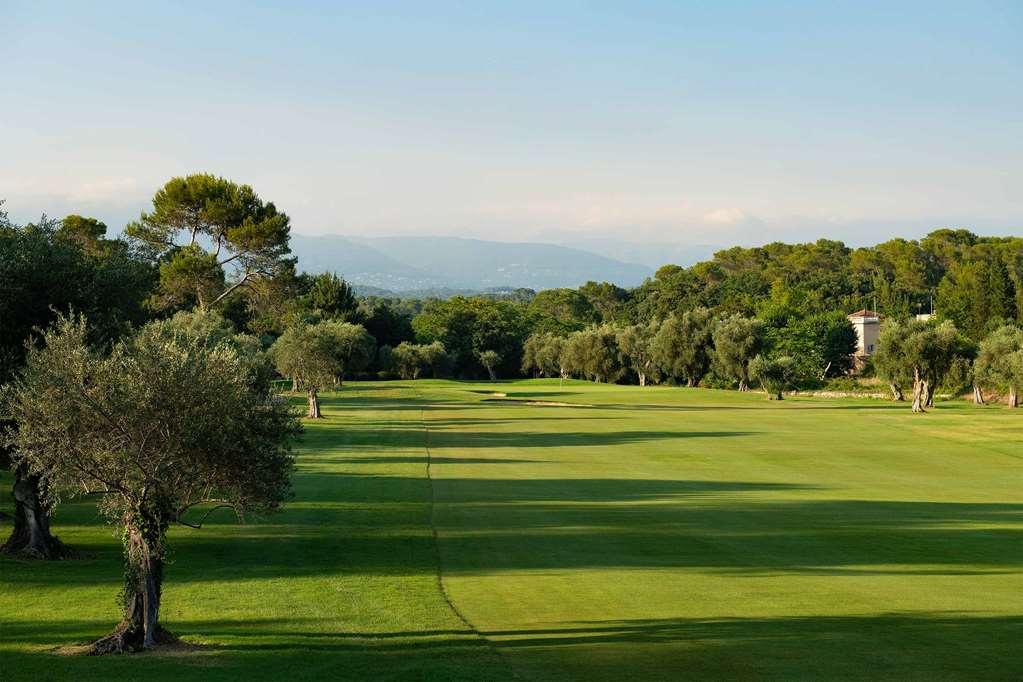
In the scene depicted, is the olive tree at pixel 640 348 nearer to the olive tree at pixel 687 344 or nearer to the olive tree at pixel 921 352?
the olive tree at pixel 687 344

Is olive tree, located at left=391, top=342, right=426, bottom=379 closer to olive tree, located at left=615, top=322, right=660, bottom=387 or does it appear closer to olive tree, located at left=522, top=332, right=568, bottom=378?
olive tree, located at left=522, top=332, right=568, bottom=378

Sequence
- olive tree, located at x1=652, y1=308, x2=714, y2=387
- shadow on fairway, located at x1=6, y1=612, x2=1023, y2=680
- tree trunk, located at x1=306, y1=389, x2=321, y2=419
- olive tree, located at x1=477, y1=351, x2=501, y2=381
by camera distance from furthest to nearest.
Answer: olive tree, located at x1=477, y1=351, x2=501, y2=381, olive tree, located at x1=652, y1=308, x2=714, y2=387, tree trunk, located at x1=306, y1=389, x2=321, y2=419, shadow on fairway, located at x1=6, y1=612, x2=1023, y2=680

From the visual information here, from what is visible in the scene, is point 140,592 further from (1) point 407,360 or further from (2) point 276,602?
(1) point 407,360

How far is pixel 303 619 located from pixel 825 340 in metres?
108

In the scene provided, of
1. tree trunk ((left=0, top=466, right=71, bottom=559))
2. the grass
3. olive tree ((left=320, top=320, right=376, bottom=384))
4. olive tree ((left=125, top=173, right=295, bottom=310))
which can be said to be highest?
olive tree ((left=125, top=173, right=295, bottom=310))

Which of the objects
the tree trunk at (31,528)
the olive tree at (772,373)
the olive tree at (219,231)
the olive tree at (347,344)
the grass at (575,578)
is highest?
the olive tree at (219,231)

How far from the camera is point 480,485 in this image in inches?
1384

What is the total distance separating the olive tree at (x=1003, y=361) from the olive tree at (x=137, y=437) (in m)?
66.5

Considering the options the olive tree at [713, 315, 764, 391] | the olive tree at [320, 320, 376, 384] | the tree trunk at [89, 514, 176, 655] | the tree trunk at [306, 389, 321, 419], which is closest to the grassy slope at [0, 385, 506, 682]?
the tree trunk at [89, 514, 176, 655]

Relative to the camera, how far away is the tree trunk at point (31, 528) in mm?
21516

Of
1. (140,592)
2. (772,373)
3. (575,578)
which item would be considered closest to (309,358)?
(575,578)

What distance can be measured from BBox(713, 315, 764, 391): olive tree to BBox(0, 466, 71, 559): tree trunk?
295ft

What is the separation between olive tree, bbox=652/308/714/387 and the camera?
11712cm

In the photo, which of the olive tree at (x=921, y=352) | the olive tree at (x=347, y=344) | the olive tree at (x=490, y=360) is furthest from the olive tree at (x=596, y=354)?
the olive tree at (x=921, y=352)
